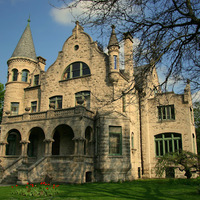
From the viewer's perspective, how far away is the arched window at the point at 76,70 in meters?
24.2

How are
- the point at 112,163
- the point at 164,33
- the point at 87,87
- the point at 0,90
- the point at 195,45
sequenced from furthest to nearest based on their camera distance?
the point at 0,90 < the point at 87,87 < the point at 112,163 < the point at 195,45 < the point at 164,33

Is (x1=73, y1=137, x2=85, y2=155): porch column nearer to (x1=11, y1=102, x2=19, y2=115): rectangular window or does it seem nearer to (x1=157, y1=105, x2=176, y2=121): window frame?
(x1=157, y1=105, x2=176, y2=121): window frame

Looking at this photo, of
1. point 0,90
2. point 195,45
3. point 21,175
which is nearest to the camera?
point 195,45

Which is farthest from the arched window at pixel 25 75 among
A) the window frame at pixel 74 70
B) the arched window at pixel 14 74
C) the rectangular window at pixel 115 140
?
the rectangular window at pixel 115 140

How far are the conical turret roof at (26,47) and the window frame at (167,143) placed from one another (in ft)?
60.3

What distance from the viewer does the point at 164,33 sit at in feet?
29.9

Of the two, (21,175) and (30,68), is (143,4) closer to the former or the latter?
(21,175)

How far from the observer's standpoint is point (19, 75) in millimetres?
28000

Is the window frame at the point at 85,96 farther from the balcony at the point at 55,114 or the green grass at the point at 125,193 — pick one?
the green grass at the point at 125,193

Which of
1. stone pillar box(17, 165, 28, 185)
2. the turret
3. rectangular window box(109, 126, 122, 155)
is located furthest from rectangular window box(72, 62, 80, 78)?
stone pillar box(17, 165, 28, 185)

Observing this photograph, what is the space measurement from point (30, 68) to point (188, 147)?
67.4 ft

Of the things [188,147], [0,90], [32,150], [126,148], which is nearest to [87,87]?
[126,148]

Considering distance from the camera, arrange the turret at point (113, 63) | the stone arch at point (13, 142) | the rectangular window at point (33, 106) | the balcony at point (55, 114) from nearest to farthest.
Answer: the balcony at point (55, 114), the turret at point (113, 63), the stone arch at point (13, 142), the rectangular window at point (33, 106)

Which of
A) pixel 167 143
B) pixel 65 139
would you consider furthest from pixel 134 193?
pixel 167 143
